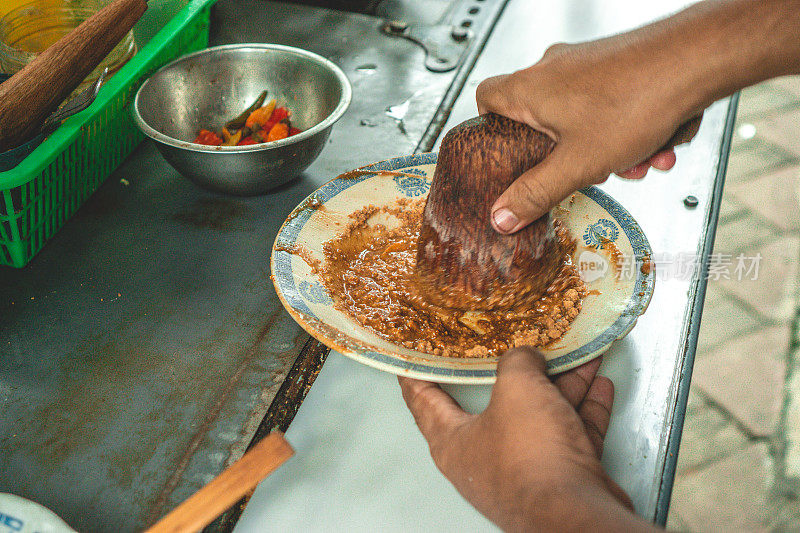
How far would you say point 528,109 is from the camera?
1.08m

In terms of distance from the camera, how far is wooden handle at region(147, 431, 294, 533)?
80 centimetres

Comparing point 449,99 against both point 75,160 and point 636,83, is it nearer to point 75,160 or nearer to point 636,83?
point 636,83

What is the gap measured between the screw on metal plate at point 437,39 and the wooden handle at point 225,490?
4.50 feet

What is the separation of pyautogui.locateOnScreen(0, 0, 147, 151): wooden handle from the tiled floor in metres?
2.27

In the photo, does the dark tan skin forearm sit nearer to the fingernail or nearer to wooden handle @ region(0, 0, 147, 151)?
the fingernail

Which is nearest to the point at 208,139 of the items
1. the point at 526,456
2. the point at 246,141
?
the point at 246,141

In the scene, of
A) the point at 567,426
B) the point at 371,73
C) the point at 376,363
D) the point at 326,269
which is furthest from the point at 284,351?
the point at 371,73

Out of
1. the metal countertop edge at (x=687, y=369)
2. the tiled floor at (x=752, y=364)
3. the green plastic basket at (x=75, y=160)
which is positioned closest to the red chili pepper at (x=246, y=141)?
the green plastic basket at (x=75, y=160)

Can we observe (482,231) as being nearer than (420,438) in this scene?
No

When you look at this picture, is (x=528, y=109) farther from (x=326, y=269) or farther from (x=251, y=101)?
(x=251, y=101)

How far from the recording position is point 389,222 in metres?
1.36

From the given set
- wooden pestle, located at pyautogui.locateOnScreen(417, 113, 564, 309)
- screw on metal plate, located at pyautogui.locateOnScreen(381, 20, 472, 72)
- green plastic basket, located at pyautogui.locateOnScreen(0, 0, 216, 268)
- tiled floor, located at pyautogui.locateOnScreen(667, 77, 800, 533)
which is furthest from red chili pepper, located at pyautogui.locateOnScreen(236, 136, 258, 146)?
tiled floor, located at pyautogui.locateOnScreen(667, 77, 800, 533)

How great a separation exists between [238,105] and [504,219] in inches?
35.8

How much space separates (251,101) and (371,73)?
419mm
